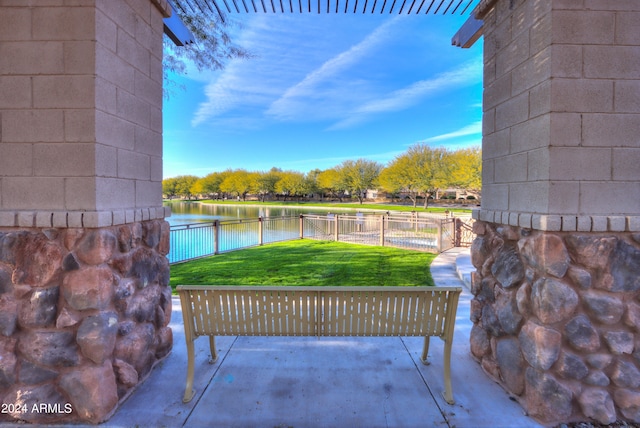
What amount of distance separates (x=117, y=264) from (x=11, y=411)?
128 centimetres

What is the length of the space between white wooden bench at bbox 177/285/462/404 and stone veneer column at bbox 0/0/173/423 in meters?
0.69

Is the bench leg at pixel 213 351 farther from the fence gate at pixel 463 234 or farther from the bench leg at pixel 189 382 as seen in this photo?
the fence gate at pixel 463 234

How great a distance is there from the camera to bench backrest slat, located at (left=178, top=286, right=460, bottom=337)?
2732mm

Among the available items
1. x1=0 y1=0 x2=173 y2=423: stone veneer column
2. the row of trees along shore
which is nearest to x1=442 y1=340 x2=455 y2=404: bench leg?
x1=0 y1=0 x2=173 y2=423: stone veneer column

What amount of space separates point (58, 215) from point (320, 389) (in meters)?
2.64

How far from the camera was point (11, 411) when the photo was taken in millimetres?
2375

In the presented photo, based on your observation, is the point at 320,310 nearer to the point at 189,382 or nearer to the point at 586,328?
the point at 189,382

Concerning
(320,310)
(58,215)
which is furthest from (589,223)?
(58,215)

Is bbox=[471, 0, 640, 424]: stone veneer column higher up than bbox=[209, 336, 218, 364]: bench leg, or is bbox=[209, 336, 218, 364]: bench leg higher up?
bbox=[471, 0, 640, 424]: stone veneer column

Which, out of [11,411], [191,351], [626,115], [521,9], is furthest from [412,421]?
[521,9]

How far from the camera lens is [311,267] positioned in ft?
27.8

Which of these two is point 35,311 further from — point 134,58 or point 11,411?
point 134,58

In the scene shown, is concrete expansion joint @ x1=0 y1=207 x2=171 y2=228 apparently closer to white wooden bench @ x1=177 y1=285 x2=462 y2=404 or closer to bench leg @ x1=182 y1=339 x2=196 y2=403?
white wooden bench @ x1=177 y1=285 x2=462 y2=404

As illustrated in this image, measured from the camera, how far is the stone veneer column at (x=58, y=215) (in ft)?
7.89
